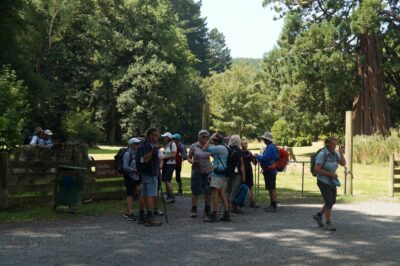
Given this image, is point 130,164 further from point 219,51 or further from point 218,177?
point 219,51

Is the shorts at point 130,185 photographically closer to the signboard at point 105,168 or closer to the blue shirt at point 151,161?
the blue shirt at point 151,161

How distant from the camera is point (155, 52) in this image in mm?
55875

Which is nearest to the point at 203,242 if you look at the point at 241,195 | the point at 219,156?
the point at 219,156

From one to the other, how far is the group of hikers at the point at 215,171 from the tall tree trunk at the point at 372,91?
25.9m

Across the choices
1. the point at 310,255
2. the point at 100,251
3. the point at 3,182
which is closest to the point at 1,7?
the point at 3,182

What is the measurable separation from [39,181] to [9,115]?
13.6 ft

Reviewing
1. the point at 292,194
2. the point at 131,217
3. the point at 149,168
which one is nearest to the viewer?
the point at 149,168

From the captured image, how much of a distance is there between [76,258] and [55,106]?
46.8m

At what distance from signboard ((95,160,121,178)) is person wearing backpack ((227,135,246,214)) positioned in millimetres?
2991

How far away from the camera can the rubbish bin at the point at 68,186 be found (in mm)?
10633

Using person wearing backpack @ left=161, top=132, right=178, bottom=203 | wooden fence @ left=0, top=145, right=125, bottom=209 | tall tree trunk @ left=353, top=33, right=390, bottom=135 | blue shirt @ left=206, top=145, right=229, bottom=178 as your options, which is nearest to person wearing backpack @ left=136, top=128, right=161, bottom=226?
blue shirt @ left=206, top=145, right=229, bottom=178

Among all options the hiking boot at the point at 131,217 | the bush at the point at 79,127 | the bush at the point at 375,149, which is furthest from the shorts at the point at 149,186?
the bush at the point at 79,127

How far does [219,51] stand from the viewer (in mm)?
125312

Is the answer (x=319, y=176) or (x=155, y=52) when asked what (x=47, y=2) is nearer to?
(x=155, y=52)
